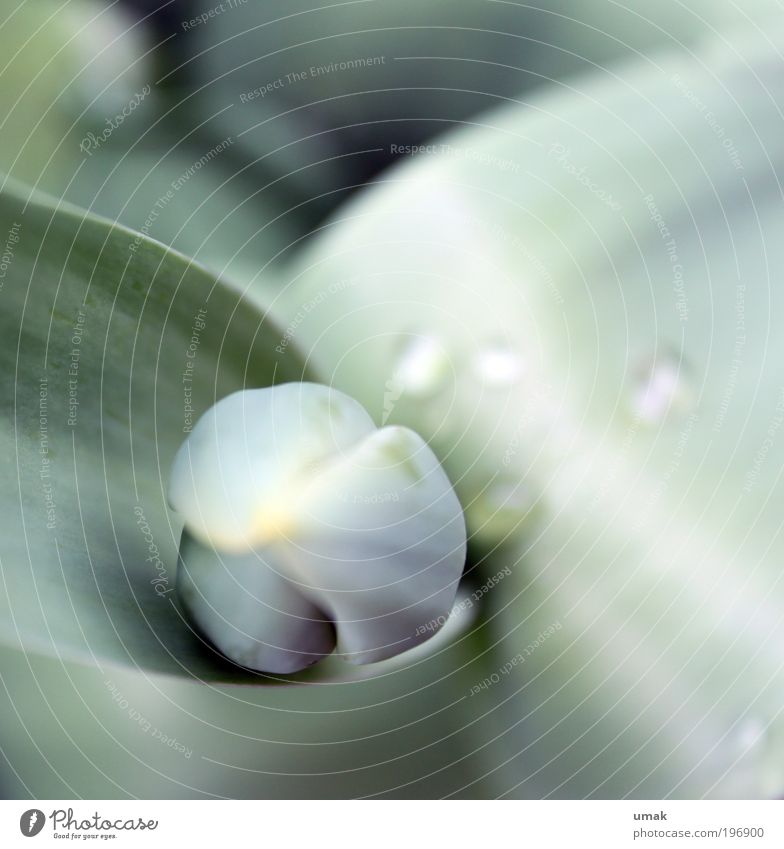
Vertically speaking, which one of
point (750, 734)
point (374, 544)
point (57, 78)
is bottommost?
point (750, 734)

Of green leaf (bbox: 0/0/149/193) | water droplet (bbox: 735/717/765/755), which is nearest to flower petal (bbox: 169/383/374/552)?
green leaf (bbox: 0/0/149/193)

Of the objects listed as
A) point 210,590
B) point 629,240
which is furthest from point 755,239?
point 210,590

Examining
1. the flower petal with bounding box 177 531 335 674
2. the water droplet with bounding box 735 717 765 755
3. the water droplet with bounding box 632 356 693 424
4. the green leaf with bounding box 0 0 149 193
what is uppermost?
the green leaf with bounding box 0 0 149 193

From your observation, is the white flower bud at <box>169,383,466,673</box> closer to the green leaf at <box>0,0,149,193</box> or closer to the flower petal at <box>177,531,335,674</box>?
the flower petal at <box>177,531,335,674</box>

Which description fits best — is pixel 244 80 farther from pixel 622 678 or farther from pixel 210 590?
pixel 622 678

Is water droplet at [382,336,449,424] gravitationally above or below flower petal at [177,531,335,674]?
above

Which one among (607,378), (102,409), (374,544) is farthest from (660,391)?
(102,409)

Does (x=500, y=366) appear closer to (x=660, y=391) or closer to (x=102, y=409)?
(x=660, y=391)
